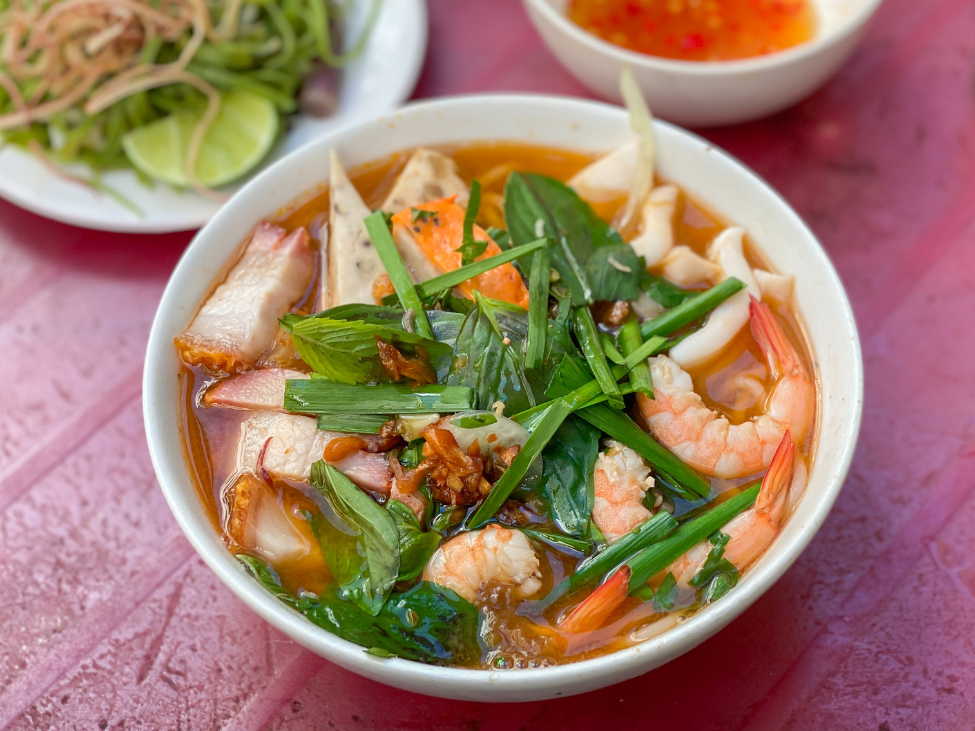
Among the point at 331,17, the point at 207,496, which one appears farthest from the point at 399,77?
the point at 207,496

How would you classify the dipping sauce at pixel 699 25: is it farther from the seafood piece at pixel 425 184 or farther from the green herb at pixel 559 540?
the green herb at pixel 559 540

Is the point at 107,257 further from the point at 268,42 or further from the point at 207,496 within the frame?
the point at 207,496

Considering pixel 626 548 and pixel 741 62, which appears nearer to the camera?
pixel 626 548

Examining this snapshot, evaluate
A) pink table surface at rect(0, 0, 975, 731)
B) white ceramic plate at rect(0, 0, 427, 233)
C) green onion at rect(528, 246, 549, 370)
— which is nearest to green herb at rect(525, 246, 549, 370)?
green onion at rect(528, 246, 549, 370)

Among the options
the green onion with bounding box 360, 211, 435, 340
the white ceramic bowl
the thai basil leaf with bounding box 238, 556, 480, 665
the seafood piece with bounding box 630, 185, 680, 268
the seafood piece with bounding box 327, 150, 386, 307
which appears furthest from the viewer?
the seafood piece with bounding box 630, 185, 680, 268

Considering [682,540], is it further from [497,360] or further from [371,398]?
[371,398]

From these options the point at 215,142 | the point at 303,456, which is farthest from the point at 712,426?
the point at 215,142

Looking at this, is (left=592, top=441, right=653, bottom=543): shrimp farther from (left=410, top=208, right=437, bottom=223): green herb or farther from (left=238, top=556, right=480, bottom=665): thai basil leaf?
(left=410, top=208, right=437, bottom=223): green herb
